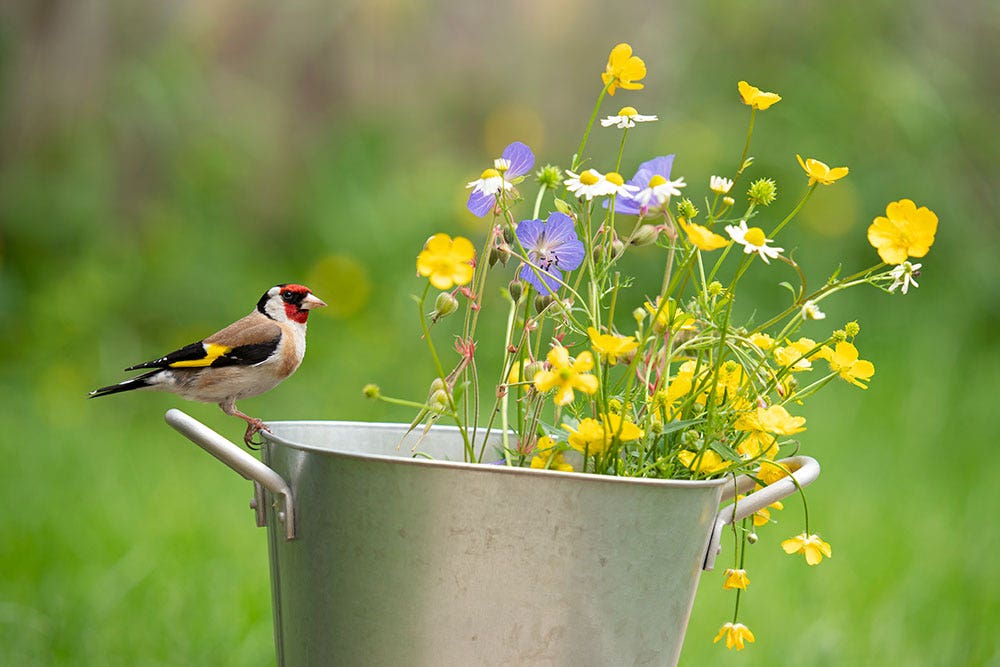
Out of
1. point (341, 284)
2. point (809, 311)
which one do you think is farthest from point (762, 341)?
point (341, 284)

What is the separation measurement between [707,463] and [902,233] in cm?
25

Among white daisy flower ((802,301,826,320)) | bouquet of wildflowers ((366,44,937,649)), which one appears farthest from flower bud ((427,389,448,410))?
white daisy flower ((802,301,826,320))

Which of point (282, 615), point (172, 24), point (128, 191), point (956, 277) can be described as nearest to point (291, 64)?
point (172, 24)

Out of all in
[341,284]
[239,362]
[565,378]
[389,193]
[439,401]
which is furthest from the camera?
[389,193]

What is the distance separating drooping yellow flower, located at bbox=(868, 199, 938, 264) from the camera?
0.87 metres

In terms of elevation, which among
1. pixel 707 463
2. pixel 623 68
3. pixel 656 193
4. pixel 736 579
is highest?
pixel 623 68

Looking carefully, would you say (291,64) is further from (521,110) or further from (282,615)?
(282,615)

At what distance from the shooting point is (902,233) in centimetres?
89

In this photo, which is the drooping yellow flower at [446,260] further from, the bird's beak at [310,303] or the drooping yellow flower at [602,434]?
the bird's beak at [310,303]

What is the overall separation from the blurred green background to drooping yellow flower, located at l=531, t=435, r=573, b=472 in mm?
1383

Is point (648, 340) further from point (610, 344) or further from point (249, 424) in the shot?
point (249, 424)

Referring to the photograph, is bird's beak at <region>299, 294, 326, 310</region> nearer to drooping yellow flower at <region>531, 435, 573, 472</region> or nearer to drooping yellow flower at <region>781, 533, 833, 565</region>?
drooping yellow flower at <region>531, 435, 573, 472</region>

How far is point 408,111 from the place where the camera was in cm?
350

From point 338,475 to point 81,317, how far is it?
7.66ft
